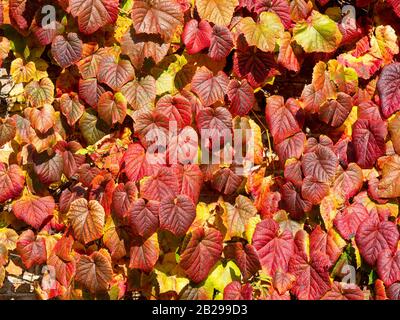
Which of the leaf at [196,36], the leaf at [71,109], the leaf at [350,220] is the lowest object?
the leaf at [350,220]

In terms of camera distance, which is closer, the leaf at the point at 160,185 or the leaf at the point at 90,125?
the leaf at the point at 160,185

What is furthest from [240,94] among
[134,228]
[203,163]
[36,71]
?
[36,71]

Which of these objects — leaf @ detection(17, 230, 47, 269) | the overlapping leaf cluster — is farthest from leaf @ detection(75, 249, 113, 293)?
leaf @ detection(17, 230, 47, 269)

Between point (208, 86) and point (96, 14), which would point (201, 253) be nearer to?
point (208, 86)

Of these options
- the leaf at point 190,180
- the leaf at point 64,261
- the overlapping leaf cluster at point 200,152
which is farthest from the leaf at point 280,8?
the leaf at point 64,261

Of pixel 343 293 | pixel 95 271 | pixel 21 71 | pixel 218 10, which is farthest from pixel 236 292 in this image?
pixel 21 71

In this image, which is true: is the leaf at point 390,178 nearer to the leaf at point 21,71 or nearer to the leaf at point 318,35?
the leaf at point 318,35

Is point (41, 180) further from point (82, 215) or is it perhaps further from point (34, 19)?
point (34, 19)
